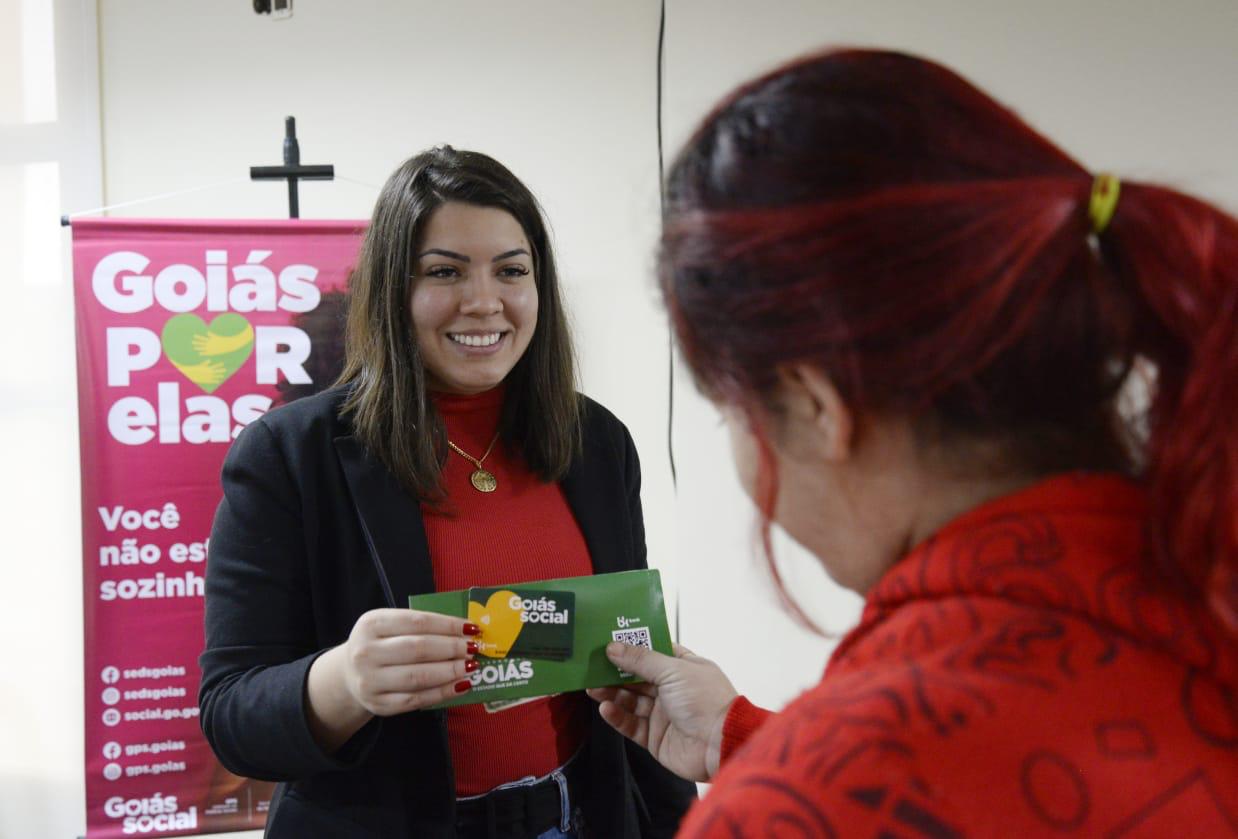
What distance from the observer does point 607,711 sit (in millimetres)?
1209

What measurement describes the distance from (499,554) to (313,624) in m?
0.25

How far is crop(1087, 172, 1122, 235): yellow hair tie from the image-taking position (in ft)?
1.74

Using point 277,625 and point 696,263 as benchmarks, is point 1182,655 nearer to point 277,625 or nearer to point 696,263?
point 696,263

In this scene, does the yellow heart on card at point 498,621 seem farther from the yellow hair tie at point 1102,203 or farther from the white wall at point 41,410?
the white wall at point 41,410

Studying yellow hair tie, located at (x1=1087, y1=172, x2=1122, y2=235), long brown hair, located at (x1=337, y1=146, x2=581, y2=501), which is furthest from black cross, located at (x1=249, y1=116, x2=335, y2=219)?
yellow hair tie, located at (x1=1087, y1=172, x2=1122, y2=235)

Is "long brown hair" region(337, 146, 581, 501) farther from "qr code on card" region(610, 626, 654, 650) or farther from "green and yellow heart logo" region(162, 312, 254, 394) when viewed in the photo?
"green and yellow heart logo" region(162, 312, 254, 394)

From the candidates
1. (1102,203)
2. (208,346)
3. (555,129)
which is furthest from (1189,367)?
(555,129)

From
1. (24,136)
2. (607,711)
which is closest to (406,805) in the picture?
(607,711)

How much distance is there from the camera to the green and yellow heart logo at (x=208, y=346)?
7.40 ft

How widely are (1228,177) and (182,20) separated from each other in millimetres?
2925

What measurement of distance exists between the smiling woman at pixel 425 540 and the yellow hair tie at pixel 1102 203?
794 mm

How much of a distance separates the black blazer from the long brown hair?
0.04 metres

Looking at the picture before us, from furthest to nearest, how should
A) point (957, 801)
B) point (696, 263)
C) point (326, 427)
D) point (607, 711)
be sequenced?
point (326, 427) → point (607, 711) → point (696, 263) → point (957, 801)

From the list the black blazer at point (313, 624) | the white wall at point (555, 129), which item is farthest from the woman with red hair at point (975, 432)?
the white wall at point (555, 129)
